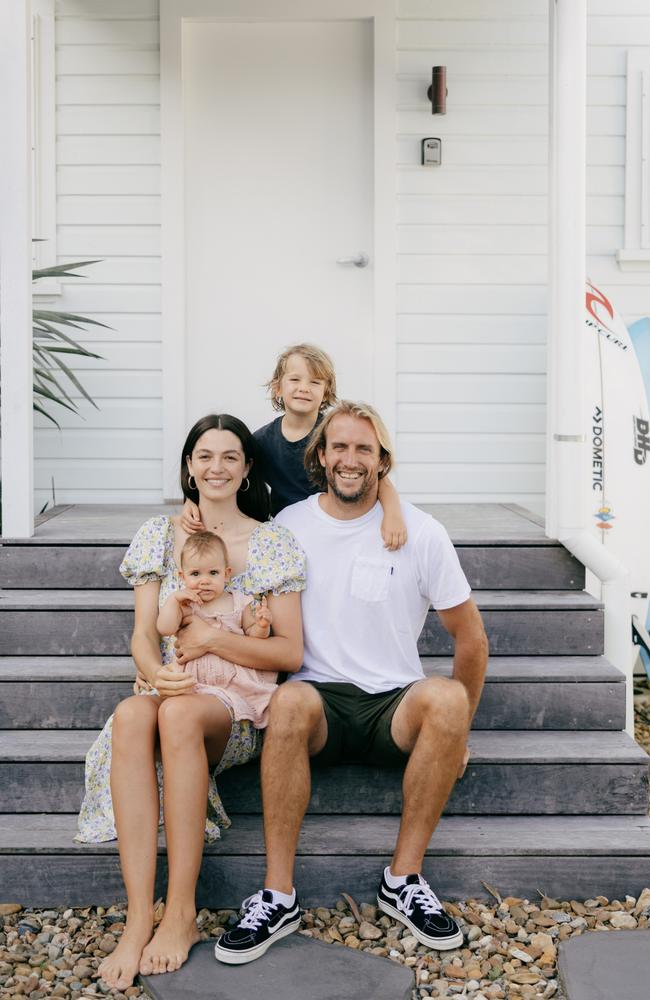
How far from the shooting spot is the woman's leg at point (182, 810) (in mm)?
2227

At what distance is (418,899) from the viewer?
235cm

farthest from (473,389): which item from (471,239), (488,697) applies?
(488,697)

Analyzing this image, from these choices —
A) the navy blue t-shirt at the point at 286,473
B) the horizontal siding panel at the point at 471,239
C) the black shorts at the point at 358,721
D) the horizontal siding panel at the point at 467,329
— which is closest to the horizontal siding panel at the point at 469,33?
the horizontal siding panel at the point at 471,239

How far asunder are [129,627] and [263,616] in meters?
0.80

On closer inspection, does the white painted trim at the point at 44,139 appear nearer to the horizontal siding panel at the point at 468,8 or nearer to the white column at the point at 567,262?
the horizontal siding panel at the point at 468,8

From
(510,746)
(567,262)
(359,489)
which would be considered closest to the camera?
(359,489)

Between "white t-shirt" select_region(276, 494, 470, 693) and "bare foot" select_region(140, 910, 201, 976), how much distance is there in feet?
2.04

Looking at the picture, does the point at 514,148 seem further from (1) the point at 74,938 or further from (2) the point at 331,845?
(1) the point at 74,938

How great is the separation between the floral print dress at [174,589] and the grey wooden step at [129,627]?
642mm

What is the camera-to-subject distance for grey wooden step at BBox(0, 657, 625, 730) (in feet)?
9.68

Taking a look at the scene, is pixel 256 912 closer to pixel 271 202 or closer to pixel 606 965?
pixel 606 965

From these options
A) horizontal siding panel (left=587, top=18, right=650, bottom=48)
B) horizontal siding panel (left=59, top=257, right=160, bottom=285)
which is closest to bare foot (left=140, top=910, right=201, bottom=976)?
horizontal siding panel (left=59, top=257, right=160, bottom=285)

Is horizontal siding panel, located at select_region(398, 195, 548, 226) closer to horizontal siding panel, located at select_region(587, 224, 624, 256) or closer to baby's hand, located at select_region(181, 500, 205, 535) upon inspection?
horizontal siding panel, located at select_region(587, 224, 624, 256)

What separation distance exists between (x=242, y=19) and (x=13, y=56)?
143cm
